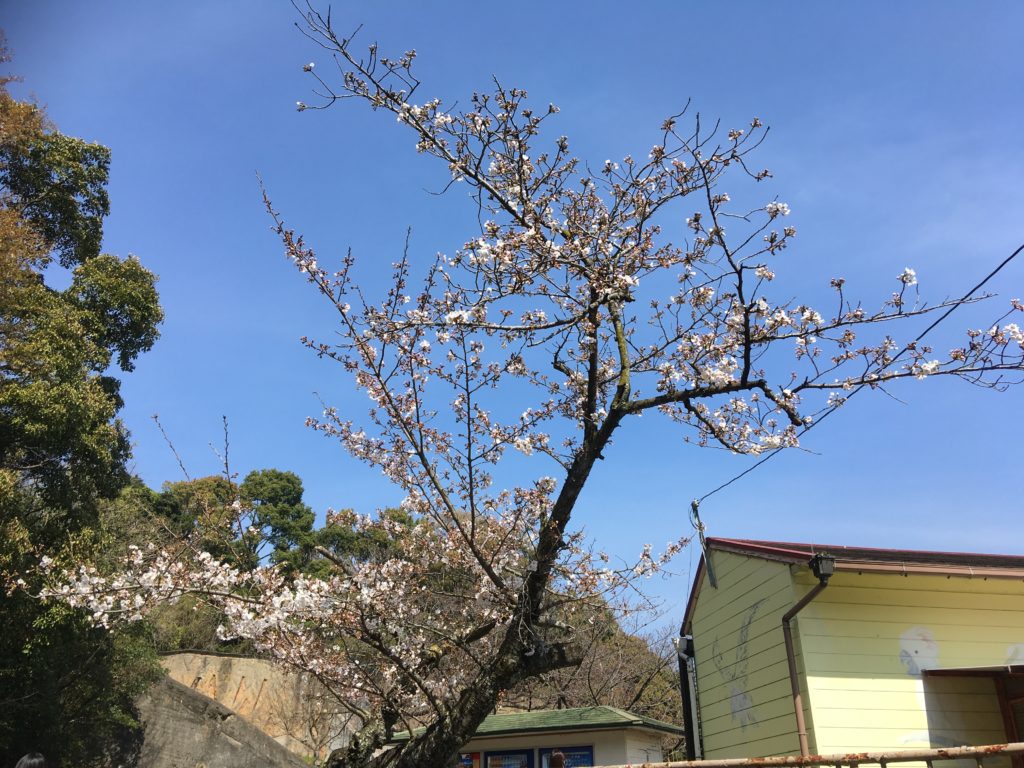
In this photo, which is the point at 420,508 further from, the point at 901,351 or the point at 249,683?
the point at 249,683

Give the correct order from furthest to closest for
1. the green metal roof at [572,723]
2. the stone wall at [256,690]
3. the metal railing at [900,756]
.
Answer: the stone wall at [256,690], the green metal roof at [572,723], the metal railing at [900,756]

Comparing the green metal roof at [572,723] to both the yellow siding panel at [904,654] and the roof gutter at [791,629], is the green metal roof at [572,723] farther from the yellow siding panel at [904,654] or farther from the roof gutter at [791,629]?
the yellow siding panel at [904,654]

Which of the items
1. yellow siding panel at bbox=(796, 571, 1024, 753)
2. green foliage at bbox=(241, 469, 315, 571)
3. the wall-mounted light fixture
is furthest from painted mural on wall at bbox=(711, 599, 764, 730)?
green foliage at bbox=(241, 469, 315, 571)

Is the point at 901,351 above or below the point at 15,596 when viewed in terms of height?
above

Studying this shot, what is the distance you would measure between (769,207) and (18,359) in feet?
40.6

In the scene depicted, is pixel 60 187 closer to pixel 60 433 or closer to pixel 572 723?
pixel 60 433

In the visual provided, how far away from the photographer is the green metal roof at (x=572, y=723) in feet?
36.2

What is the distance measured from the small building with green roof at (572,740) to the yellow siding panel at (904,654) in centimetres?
533

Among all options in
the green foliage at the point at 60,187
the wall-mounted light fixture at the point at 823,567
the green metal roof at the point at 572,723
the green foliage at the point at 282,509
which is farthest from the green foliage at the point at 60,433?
the green foliage at the point at 282,509

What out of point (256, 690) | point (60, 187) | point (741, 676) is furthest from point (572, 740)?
point (256, 690)

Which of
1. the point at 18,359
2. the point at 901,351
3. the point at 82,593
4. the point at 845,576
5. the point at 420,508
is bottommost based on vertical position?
the point at 82,593

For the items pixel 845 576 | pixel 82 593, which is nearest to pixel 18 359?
pixel 82 593

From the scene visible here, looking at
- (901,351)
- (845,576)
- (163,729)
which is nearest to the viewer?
(901,351)

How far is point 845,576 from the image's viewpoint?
22.3 ft
